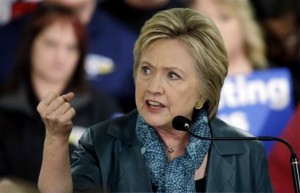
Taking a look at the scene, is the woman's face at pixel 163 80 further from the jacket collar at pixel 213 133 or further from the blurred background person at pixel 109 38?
the blurred background person at pixel 109 38

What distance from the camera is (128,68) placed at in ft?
13.7

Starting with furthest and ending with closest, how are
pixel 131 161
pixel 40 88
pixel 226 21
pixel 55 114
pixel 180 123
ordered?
pixel 226 21 < pixel 40 88 < pixel 131 161 < pixel 180 123 < pixel 55 114

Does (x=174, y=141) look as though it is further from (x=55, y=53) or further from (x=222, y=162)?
(x=55, y=53)

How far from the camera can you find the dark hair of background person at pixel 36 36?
382 centimetres

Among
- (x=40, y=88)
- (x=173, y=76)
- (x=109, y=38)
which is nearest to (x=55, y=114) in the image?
(x=173, y=76)

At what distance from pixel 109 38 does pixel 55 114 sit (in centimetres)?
226

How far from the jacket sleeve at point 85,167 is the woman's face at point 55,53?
157 centimetres

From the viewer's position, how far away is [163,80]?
227 cm

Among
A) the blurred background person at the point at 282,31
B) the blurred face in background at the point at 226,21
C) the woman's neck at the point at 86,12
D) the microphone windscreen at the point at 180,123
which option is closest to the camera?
the microphone windscreen at the point at 180,123

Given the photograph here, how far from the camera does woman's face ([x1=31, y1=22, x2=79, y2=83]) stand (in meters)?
3.88

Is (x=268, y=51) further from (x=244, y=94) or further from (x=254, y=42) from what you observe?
(x=244, y=94)

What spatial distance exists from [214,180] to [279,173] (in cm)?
116

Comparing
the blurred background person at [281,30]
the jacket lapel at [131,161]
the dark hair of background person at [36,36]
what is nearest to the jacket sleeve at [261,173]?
the jacket lapel at [131,161]

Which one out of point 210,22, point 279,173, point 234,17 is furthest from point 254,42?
point 210,22
